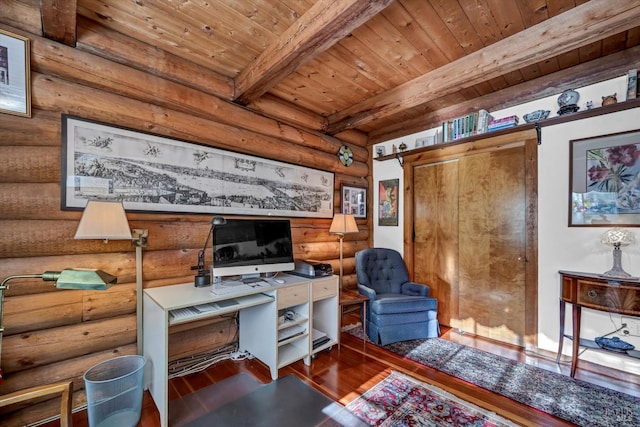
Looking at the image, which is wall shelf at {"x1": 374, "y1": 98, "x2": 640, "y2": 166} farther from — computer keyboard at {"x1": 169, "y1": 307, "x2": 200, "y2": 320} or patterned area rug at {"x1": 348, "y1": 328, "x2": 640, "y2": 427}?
computer keyboard at {"x1": 169, "y1": 307, "x2": 200, "y2": 320}

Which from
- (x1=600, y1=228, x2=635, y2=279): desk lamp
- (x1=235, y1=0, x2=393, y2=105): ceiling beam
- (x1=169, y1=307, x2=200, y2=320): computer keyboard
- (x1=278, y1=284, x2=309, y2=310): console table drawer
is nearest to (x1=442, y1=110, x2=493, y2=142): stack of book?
(x1=600, y1=228, x2=635, y2=279): desk lamp

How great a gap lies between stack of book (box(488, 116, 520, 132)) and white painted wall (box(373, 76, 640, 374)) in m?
0.21

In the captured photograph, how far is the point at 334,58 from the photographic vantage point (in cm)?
234

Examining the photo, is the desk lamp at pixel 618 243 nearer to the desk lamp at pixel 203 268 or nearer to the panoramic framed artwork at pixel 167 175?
the panoramic framed artwork at pixel 167 175

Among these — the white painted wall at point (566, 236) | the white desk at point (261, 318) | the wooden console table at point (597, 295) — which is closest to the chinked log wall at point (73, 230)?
the white desk at point (261, 318)

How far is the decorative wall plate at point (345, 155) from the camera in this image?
3773mm

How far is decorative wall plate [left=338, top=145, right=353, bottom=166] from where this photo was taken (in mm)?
3773

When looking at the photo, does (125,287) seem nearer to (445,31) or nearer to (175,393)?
(175,393)

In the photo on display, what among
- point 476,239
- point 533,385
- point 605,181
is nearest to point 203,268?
point 533,385

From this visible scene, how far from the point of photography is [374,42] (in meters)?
2.14

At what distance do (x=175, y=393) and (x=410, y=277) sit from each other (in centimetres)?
292

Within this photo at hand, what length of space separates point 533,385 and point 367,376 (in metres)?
1.33

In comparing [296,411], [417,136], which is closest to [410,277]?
[417,136]

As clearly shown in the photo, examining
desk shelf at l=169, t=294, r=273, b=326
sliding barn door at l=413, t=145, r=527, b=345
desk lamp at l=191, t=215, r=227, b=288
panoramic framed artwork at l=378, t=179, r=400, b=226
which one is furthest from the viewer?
panoramic framed artwork at l=378, t=179, r=400, b=226
